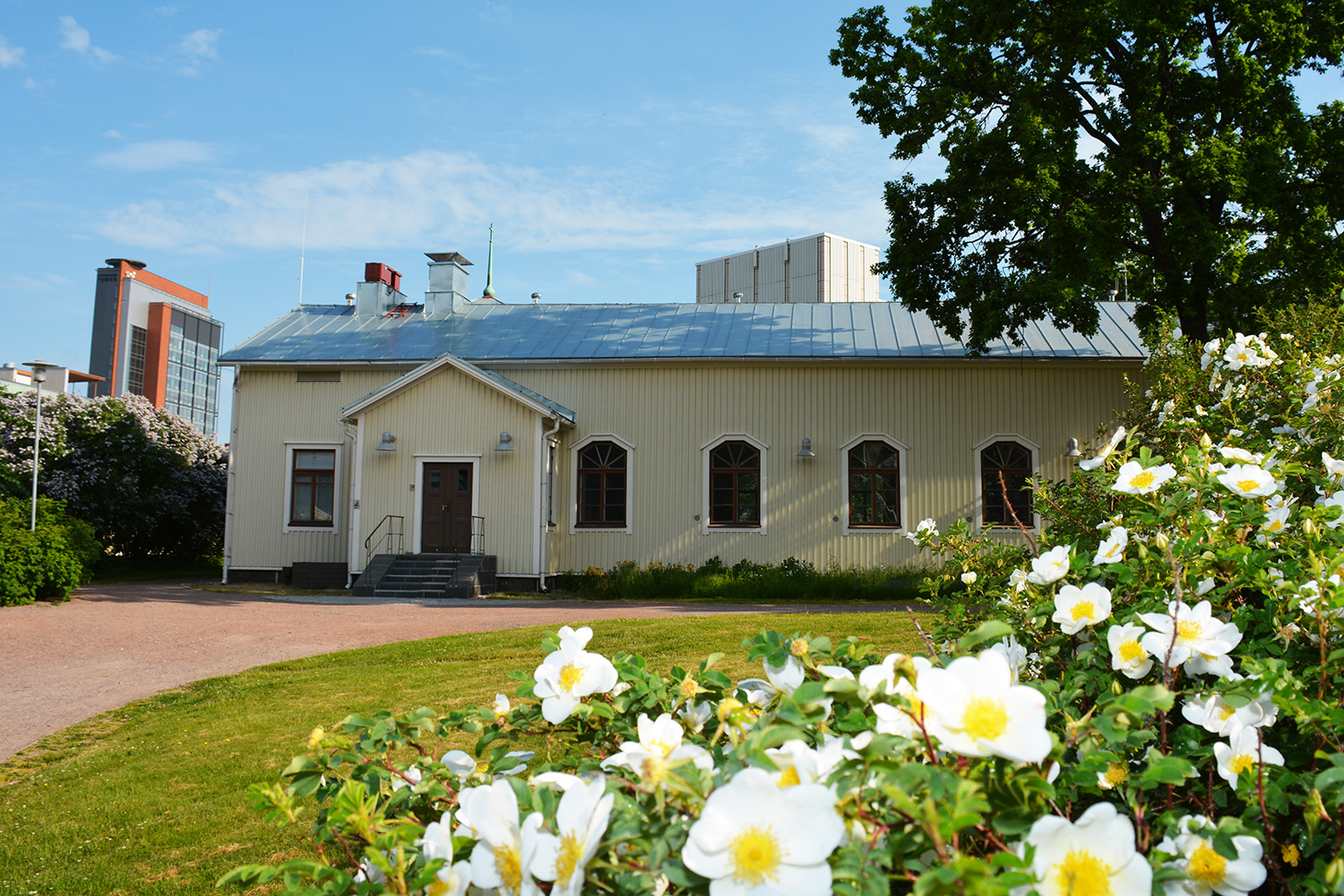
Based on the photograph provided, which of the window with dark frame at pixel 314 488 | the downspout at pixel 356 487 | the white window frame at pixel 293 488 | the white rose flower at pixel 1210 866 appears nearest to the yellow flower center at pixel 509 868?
the white rose flower at pixel 1210 866

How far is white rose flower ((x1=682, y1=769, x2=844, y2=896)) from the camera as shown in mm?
991

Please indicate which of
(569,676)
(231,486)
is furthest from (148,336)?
(569,676)

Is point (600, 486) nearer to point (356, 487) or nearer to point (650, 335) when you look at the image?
point (650, 335)

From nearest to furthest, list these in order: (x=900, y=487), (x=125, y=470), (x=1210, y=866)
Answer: (x=1210, y=866), (x=900, y=487), (x=125, y=470)

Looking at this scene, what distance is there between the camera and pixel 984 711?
1.11 metres

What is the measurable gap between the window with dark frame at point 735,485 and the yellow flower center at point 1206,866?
1671 centimetres

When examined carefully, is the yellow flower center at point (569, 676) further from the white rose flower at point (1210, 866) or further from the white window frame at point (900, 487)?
the white window frame at point (900, 487)

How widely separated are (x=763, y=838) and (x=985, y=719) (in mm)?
312

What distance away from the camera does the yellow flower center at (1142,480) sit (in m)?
2.12

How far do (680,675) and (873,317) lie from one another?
1920 cm

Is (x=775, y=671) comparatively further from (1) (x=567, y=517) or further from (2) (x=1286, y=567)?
(1) (x=567, y=517)

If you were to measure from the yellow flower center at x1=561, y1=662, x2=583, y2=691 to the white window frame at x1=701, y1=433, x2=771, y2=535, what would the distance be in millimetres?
16305

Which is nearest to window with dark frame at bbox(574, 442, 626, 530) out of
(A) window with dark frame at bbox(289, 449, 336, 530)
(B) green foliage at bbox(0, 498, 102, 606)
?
(A) window with dark frame at bbox(289, 449, 336, 530)

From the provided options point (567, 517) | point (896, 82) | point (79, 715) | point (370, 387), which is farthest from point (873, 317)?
point (79, 715)
